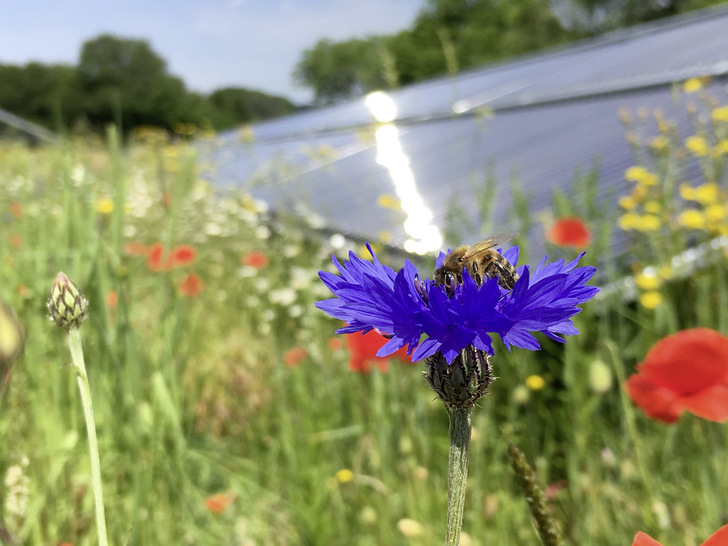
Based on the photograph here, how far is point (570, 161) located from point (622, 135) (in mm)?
379

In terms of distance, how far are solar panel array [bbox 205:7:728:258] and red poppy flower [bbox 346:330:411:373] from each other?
0.50 meters

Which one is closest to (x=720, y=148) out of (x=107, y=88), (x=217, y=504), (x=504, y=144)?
(x=217, y=504)

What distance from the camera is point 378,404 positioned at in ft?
4.69

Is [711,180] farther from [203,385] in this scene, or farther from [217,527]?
[203,385]

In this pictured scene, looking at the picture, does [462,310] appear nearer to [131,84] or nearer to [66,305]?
[66,305]

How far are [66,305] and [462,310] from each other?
239 mm

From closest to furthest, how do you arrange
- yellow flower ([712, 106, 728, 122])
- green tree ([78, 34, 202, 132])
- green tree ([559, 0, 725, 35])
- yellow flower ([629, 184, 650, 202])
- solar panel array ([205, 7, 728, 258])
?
yellow flower ([712, 106, 728, 122]), yellow flower ([629, 184, 650, 202]), solar panel array ([205, 7, 728, 258]), green tree ([78, 34, 202, 132]), green tree ([559, 0, 725, 35])

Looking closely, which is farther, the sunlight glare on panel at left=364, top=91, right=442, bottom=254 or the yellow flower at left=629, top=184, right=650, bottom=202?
the sunlight glare on panel at left=364, top=91, right=442, bottom=254

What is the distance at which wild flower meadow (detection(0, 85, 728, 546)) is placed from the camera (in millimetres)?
649

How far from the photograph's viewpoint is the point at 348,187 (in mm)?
3816

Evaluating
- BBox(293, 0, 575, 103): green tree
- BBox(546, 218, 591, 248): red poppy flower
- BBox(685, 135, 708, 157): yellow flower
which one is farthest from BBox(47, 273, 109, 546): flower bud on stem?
BBox(293, 0, 575, 103): green tree

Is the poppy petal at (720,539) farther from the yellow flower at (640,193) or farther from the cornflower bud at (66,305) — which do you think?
the yellow flower at (640,193)

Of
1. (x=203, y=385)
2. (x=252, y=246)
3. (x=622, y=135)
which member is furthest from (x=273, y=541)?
(x=622, y=135)

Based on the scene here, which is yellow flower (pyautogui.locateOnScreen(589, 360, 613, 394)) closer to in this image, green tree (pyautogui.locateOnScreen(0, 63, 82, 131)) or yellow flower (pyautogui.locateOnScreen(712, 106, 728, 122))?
yellow flower (pyautogui.locateOnScreen(712, 106, 728, 122))
